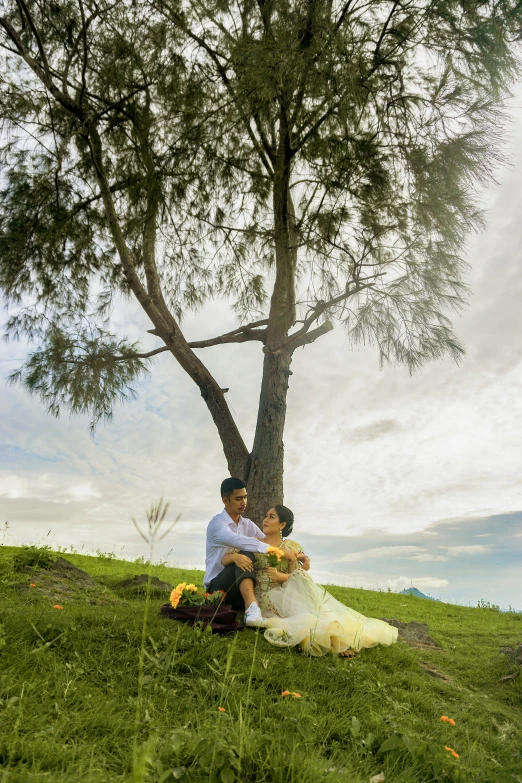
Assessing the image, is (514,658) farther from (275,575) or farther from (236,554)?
(236,554)

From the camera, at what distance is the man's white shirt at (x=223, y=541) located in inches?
178

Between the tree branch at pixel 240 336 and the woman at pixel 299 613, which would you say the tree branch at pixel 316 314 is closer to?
the tree branch at pixel 240 336

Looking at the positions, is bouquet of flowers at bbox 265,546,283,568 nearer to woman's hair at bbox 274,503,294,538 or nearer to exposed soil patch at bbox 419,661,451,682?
woman's hair at bbox 274,503,294,538

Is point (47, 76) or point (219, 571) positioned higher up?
point (47, 76)

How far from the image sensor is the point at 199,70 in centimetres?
702

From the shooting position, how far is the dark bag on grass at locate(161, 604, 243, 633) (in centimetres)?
404

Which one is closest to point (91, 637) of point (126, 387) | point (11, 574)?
point (11, 574)

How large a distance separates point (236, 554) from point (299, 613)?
0.66 metres

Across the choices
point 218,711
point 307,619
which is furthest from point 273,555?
point 218,711

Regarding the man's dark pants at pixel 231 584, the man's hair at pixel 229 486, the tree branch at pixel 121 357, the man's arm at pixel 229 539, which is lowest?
the man's dark pants at pixel 231 584

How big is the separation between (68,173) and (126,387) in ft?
9.77

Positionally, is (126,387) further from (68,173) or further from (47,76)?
(47,76)

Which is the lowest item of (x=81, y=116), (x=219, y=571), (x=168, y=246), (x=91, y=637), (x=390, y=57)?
(x=91, y=637)

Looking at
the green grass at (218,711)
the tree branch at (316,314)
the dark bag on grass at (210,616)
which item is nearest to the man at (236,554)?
the dark bag on grass at (210,616)
